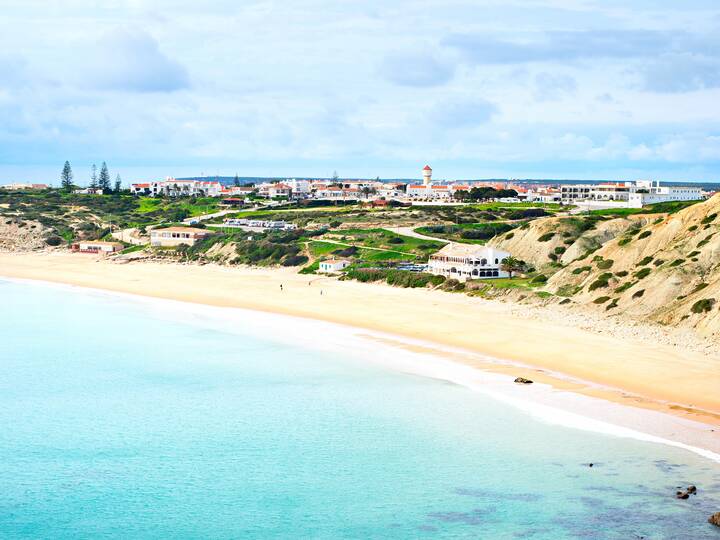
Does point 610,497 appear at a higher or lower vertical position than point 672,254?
lower

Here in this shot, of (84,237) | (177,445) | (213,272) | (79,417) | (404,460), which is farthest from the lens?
(84,237)

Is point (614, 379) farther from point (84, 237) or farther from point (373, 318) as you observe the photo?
point (84, 237)

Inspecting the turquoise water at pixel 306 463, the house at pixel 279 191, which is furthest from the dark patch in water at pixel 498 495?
the house at pixel 279 191

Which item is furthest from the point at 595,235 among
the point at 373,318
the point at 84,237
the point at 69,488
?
the point at 84,237

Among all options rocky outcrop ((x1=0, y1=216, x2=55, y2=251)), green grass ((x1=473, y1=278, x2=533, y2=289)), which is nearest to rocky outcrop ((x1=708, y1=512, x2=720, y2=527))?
green grass ((x1=473, y1=278, x2=533, y2=289))

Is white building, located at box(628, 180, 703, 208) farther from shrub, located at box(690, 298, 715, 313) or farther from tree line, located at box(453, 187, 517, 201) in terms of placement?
shrub, located at box(690, 298, 715, 313)

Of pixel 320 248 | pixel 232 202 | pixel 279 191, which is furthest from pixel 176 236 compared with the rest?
pixel 279 191
